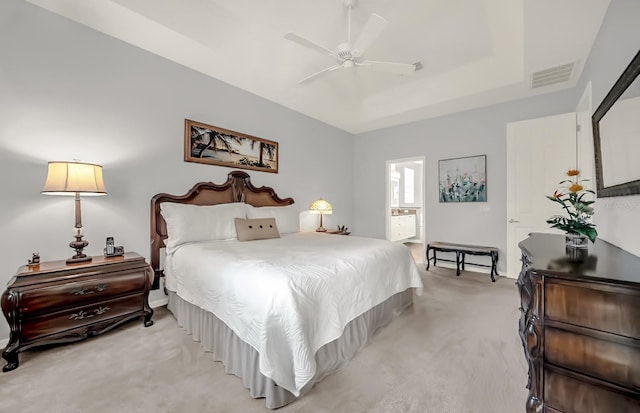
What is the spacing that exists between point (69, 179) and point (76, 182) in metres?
0.05

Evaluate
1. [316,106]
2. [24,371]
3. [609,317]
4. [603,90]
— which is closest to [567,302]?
[609,317]

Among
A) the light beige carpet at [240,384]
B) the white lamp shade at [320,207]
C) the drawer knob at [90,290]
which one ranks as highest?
the white lamp shade at [320,207]

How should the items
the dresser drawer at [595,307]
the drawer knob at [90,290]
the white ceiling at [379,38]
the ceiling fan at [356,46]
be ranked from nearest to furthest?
the dresser drawer at [595,307] < the drawer knob at [90,290] < the ceiling fan at [356,46] < the white ceiling at [379,38]

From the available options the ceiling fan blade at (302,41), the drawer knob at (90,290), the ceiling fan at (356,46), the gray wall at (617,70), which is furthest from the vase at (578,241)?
the drawer knob at (90,290)

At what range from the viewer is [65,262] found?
2.25 metres

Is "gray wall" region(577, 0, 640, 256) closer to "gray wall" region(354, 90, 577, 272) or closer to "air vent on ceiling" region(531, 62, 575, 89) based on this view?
"air vent on ceiling" region(531, 62, 575, 89)

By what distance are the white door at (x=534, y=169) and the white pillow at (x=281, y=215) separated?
3.45 m

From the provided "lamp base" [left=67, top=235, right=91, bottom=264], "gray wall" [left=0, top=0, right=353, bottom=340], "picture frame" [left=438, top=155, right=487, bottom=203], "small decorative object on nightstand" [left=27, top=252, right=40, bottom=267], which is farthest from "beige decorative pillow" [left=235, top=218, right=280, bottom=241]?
"picture frame" [left=438, top=155, right=487, bottom=203]

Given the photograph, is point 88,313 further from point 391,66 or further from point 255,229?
point 391,66

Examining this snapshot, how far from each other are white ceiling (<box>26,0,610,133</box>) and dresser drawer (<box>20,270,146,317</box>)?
248cm

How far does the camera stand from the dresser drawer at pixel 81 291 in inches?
Answer: 75.0

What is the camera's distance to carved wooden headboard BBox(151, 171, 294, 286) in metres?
3.01

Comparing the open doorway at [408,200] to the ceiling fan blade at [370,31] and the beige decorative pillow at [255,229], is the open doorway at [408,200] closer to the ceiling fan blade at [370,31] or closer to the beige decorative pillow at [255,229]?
the beige decorative pillow at [255,229]

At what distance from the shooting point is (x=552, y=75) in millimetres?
3352
